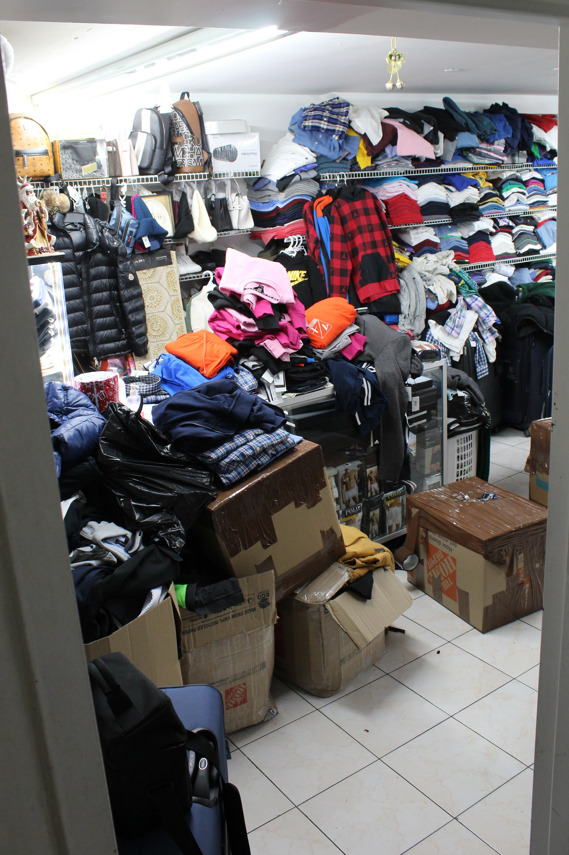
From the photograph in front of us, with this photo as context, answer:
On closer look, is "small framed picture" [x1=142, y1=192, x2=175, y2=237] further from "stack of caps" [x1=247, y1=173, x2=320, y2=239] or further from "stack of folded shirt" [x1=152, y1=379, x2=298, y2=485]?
"stack of folded shirt" [x1=152, y1=379, x2=298, y2=485]

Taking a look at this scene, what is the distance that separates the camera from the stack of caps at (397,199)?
15.9ft

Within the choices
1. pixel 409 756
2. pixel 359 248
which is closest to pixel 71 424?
pixel 409 756

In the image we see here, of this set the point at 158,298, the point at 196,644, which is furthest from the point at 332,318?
the point at 196,644

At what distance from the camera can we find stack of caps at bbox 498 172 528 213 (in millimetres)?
5703

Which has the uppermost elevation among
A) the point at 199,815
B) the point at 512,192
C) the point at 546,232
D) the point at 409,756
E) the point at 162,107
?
the point at 162,107

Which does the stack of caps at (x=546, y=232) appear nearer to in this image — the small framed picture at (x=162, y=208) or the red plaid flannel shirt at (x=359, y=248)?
the red plaid flannel shirt at (x=359, y=248)

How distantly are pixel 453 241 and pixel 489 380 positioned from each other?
1.14 metres

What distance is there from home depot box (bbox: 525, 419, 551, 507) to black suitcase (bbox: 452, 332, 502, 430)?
1.31m

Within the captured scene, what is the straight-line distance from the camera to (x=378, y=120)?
458cm

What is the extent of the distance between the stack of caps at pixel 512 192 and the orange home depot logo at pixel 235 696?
4.71 m

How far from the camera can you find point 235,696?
2.46 metres

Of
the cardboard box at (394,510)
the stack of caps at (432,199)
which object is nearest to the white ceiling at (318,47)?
the stack of caps at (432,199)

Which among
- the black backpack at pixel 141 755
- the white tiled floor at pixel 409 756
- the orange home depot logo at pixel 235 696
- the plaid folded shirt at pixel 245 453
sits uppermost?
the plaid folded shirt at pixel 245 453

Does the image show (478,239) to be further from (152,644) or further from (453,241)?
(152,644)
